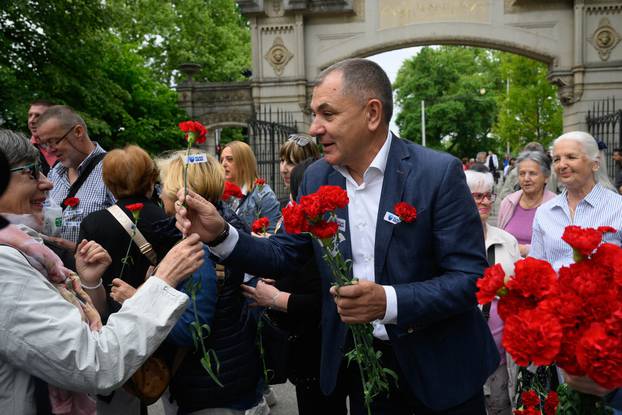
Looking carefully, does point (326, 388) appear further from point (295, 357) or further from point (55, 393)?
point (55, 393)

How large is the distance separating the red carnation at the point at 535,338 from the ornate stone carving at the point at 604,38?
1770cm

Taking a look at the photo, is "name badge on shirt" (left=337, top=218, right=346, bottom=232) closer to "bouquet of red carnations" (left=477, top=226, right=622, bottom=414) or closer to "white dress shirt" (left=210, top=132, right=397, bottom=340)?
"white dress shirt" (left=210, top=132, right=397, bottom=340)

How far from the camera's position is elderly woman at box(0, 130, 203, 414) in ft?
6.62

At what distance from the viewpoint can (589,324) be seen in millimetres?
1601

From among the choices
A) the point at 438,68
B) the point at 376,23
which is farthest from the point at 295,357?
the point at 438,68

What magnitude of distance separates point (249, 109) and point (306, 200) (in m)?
20.2

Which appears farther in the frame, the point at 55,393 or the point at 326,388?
the point at 326,388

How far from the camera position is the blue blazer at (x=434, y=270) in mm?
2471

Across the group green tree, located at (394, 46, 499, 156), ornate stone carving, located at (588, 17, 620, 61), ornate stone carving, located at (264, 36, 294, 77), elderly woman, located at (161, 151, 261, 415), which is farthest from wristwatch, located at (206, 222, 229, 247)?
green tree, located at (394, 46, 499, 156)

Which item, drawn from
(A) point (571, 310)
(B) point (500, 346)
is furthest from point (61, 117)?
(A) point (571, 310)

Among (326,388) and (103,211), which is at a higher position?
(103,211)

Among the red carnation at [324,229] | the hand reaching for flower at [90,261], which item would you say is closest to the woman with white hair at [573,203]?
the red carnation at [324,229]

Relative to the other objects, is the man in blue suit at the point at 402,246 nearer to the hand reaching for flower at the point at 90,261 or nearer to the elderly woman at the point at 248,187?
the hand reaching for flower at the point at 90,261

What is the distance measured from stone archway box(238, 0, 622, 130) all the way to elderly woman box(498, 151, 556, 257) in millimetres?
12552
